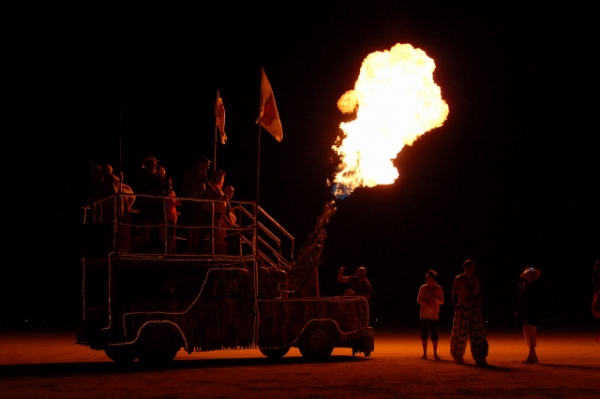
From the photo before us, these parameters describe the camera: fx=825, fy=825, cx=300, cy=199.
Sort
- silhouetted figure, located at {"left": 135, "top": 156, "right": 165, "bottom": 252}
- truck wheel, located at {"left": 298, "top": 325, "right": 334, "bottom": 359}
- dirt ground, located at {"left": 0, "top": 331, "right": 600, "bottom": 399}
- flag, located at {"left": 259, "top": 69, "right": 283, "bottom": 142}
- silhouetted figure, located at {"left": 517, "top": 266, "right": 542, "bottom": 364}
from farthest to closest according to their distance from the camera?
flag, located at {"left": 259, "top": 69, "right": 283, "bottom": 142} → truck wheel, located at {"left": 298, "top": 325, "right": 334, "bottom": 359} → silhouetted figure, located at {"left": 517, "top": 266, "right": 542, "bottom": 364} → silhouetted figure, located at {"left": 135, "top": 156, "right": 165, "bottom": 252} → dirt ground, located at {"left": 0, "top": 331, "right": 600, "bottom": 399}

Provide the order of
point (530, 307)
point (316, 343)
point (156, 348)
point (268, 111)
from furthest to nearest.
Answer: point (268, 111)
point (316, 343)
point (530, 307)
point (156, 348)

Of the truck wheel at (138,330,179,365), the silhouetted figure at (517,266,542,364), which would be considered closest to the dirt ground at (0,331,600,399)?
the truck wheel at (138,330,179,365)

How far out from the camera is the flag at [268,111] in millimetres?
18266

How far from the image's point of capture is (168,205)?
1603 cm

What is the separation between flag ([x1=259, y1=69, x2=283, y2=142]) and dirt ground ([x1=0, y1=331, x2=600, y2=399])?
5.09m

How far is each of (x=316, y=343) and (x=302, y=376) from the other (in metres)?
3.15

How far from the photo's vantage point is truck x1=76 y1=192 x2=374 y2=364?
1480 centimetres

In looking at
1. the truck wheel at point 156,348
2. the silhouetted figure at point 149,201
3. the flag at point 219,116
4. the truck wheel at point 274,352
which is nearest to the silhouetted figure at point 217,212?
the silhouetted figure at point 149,201

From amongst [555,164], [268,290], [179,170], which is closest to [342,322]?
[268,290]

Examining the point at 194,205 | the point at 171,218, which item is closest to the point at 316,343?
the point at 194,205

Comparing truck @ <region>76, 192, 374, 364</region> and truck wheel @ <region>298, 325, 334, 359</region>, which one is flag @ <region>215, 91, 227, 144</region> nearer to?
truck @ <region>76, 192, 374, 364</region>

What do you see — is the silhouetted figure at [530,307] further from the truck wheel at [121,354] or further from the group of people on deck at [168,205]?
the truck wheel at [121,354]

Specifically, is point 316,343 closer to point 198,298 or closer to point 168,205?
point 198,298

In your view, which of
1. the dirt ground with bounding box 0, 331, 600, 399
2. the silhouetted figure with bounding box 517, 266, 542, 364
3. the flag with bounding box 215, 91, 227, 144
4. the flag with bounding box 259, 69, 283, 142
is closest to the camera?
the dirt ground with bounding box 0, 331, 600, 399
